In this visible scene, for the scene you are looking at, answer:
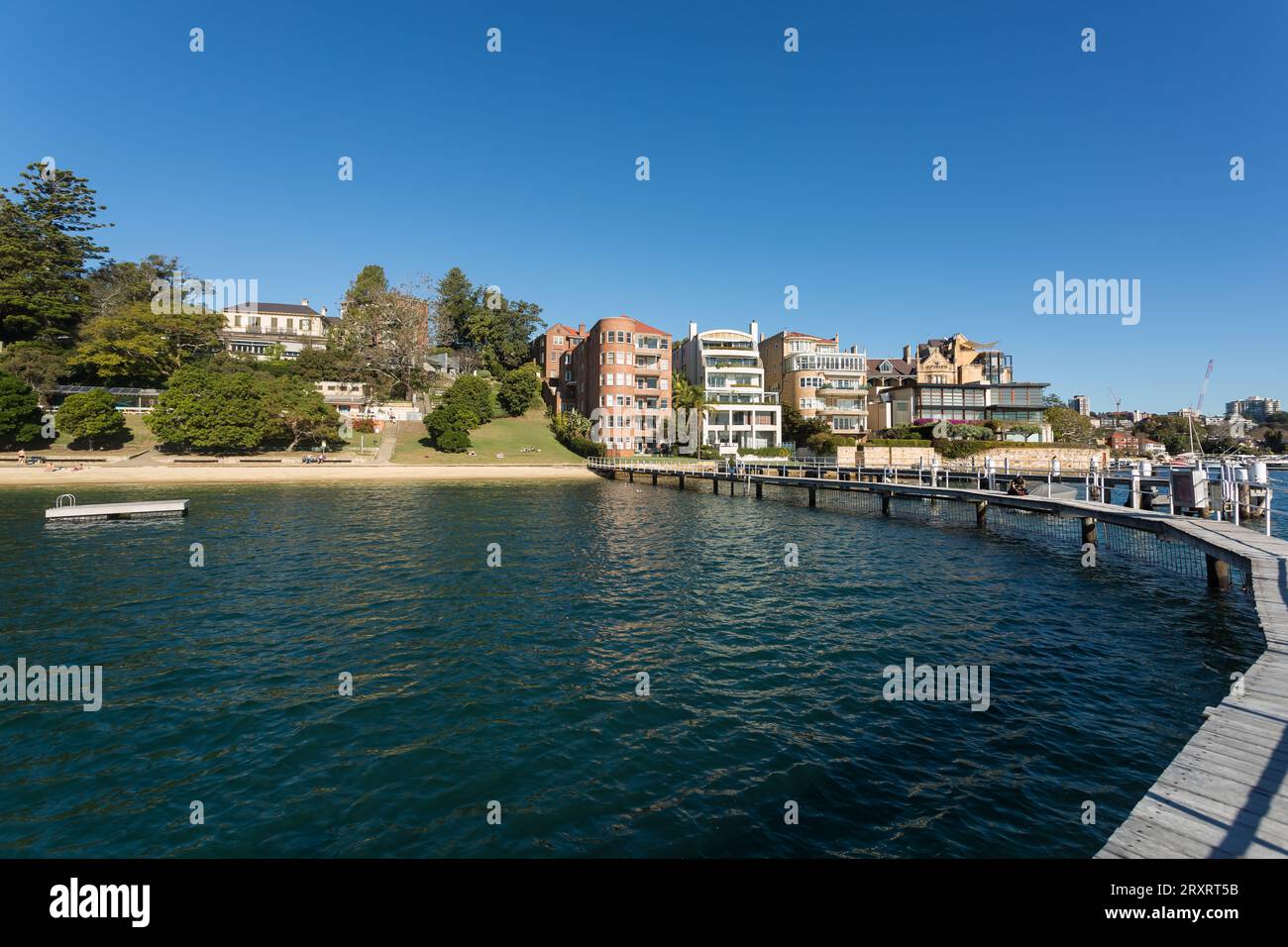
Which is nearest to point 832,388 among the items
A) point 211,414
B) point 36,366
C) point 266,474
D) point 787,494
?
point 787,494

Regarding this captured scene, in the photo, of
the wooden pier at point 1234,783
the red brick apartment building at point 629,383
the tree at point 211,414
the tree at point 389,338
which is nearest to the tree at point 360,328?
the tree at point 389,338

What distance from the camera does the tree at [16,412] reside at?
6544cm

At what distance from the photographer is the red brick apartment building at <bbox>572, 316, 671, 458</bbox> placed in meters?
88.1

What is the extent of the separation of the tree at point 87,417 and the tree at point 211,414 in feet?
13.3

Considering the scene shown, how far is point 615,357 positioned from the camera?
87.9 metres

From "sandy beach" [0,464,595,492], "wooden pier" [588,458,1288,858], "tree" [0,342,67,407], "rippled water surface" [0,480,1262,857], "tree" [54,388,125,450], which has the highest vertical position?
"tree" [0,342,67,407]

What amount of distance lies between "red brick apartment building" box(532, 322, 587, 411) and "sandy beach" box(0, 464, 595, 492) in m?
38.1

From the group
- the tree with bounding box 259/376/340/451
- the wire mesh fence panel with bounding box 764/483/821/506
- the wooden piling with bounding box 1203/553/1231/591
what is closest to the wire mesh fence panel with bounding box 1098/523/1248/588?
A: the wooden piling with bounding box 1203/553/1231/591

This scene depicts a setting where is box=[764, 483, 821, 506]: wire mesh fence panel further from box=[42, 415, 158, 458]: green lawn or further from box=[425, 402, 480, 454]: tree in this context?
box=[42, 415, 158, 458]: green lawn

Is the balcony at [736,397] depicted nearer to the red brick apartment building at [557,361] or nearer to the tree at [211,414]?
the red brick apartment building at [557,361]

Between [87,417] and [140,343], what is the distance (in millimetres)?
16858

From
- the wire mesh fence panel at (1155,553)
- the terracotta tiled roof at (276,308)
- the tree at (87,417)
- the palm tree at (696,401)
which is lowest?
the wire mesh fence panel at (1155,553)

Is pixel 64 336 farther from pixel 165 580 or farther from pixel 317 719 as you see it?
pixel 317 719
